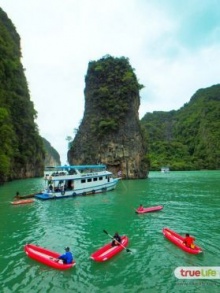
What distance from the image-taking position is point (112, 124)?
7100 centimetres

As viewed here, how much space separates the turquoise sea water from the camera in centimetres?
1211

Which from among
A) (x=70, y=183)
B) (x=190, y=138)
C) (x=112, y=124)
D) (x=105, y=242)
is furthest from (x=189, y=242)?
(x=190, y=138)

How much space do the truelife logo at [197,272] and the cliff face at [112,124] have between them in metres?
56.7

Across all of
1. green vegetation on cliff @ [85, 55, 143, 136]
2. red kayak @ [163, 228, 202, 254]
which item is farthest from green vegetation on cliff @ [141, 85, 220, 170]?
red kayak @ [163, 228, 202, 254]

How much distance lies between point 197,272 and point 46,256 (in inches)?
287

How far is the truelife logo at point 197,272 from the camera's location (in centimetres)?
1275

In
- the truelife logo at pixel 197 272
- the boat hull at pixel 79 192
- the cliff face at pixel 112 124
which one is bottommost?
the truelife logo at pixel 197 272

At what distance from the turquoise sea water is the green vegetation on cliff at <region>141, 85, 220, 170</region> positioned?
107896mm

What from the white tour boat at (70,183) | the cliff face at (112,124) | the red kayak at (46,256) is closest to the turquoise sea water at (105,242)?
the red kayak at (46,256)

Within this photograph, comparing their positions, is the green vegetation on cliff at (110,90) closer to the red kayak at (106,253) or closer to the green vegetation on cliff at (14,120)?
the green vegetation on cliff at (14,120)

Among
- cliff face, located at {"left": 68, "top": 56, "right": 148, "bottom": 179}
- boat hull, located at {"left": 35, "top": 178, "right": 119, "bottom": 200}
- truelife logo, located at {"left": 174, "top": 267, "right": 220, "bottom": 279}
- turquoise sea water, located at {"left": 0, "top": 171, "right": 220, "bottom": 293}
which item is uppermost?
cliff face, located at {"left": 68, "top": 56, "right": 148, "bottom": 179}

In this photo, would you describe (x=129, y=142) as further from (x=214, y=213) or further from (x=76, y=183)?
(x=214, y=213)

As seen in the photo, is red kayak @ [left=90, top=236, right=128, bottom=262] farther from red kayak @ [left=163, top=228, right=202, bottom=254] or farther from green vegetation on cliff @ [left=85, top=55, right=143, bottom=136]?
green vegetation on cliff @ [left=85, top=55, right=143, bottom=136]

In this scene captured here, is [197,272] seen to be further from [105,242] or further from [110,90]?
[110,90]
